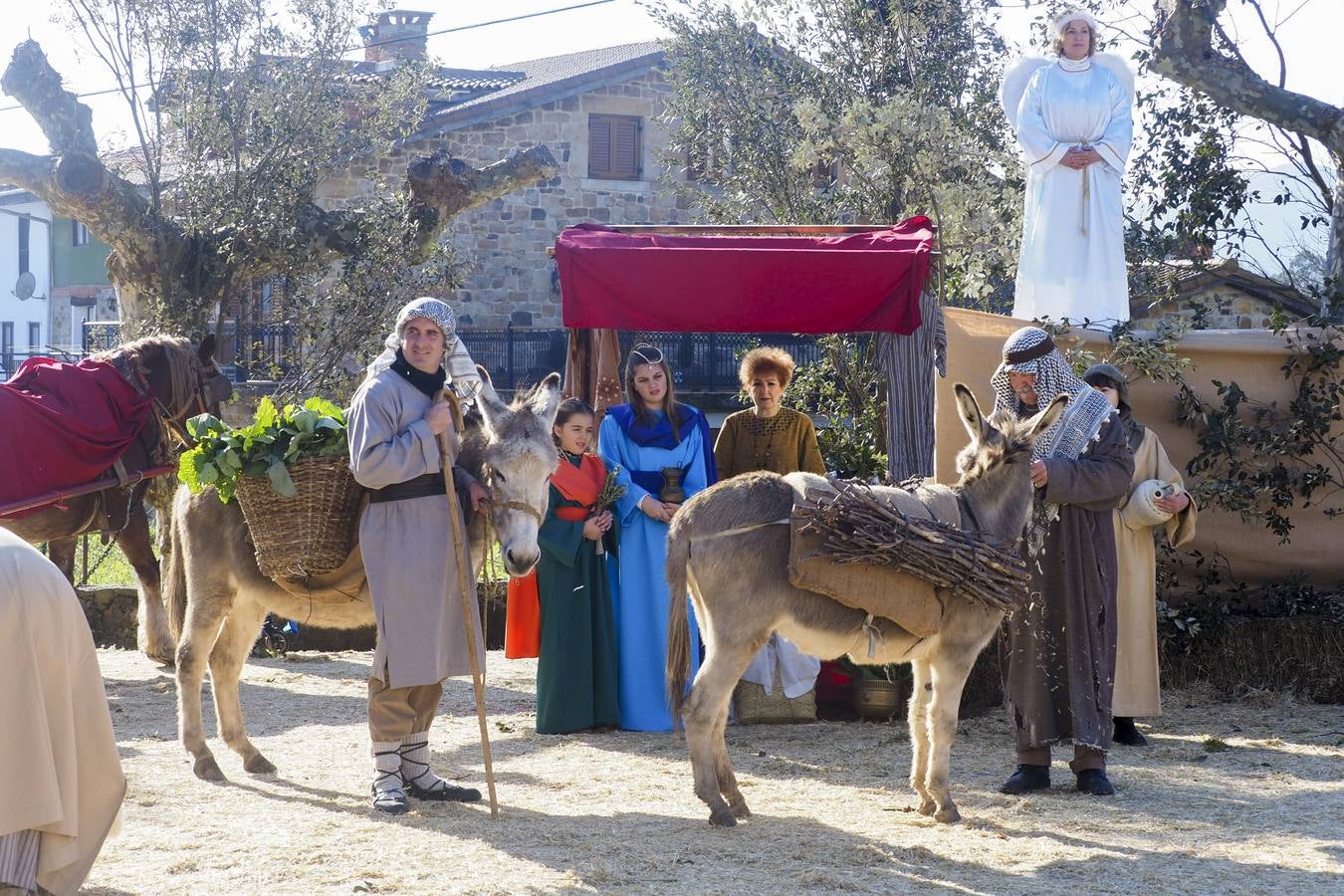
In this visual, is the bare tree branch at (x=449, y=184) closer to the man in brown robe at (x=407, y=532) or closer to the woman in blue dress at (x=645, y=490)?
the woman in blue dress at (x=645, y=490)

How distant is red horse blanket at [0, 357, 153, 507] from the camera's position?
7.61m

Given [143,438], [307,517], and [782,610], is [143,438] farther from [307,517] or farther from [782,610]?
[782,610]

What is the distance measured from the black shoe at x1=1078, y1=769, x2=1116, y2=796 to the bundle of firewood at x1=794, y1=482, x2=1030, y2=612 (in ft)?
4.02

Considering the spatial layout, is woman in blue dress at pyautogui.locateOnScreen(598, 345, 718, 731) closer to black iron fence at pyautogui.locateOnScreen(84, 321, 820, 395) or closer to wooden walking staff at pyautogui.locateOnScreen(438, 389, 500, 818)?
wooden walking staff at pyautogui.locateOnScreen(438, 389, 500, 818)

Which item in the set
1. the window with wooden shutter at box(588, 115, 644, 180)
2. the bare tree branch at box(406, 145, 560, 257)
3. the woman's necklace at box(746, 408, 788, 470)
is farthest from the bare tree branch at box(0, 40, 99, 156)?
the window with wooden shutter at box(588, 115, 644, 180)

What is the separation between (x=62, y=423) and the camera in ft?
25.9

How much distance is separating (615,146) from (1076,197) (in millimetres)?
18327

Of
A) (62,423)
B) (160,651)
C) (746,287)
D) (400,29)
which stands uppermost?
(400,29)

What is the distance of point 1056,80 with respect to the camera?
9289mm

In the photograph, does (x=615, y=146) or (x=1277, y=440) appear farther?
(x=615, y=146)

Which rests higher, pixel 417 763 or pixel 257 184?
pixel 257 184

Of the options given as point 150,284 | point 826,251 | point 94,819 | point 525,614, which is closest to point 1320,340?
point 826,251

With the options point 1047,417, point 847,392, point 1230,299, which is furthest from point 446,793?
point 1230,299

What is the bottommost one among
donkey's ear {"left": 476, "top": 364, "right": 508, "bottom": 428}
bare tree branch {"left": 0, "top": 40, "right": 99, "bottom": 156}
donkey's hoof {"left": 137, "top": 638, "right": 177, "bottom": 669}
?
donkey's hoof {"left": 137, "top": 638, "right": 177, "bottom": 669}
